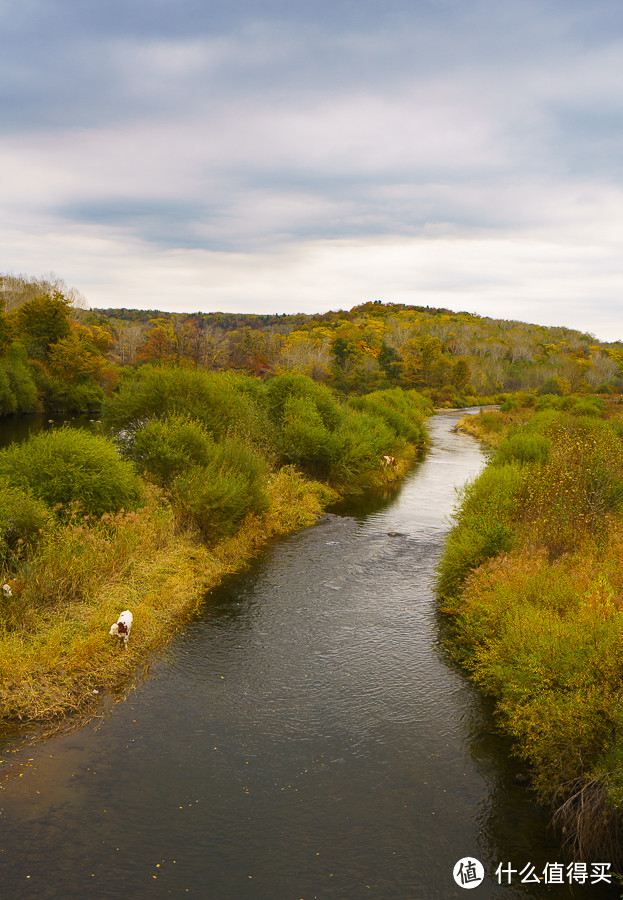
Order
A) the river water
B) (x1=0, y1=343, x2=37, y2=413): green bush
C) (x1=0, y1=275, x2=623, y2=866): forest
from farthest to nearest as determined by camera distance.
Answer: (x1=0, y1=343, x2=37, y2=413): green bush, (x1=0, y1=275, x2=623, y2=866): forest, the river water

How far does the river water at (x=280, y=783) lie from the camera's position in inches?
274

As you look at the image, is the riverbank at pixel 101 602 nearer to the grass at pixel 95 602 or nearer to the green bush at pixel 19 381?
the grass at pixel 95 602

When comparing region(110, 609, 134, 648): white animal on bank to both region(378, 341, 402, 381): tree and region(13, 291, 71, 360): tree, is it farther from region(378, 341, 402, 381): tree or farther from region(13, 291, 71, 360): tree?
region(378, 341, 402, 381): tree

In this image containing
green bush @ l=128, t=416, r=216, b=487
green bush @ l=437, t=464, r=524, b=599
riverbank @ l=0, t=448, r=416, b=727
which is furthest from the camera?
green bush @ l=128, t=416, r=216, b=487

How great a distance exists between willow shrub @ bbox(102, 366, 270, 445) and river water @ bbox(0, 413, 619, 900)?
425 inches

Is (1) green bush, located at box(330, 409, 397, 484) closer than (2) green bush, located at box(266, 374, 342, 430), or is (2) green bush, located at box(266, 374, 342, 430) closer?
(1) green bush, located at box(330, 409, 397, 484)

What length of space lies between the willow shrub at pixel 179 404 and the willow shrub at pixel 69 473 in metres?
5.97

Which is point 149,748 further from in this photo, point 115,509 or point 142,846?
point 115,509

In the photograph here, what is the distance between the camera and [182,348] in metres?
64.8

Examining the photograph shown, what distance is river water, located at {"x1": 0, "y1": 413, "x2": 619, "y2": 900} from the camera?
6.97m

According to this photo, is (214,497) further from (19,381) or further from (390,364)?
(390,364)

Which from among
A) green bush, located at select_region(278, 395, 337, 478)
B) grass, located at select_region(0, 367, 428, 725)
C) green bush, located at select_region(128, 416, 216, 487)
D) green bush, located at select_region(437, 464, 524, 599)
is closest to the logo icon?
grass, located at select_region(0, 367, 428, 725)

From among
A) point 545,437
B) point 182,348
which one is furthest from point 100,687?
point 182,348

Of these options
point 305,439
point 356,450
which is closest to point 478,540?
point 305,439
